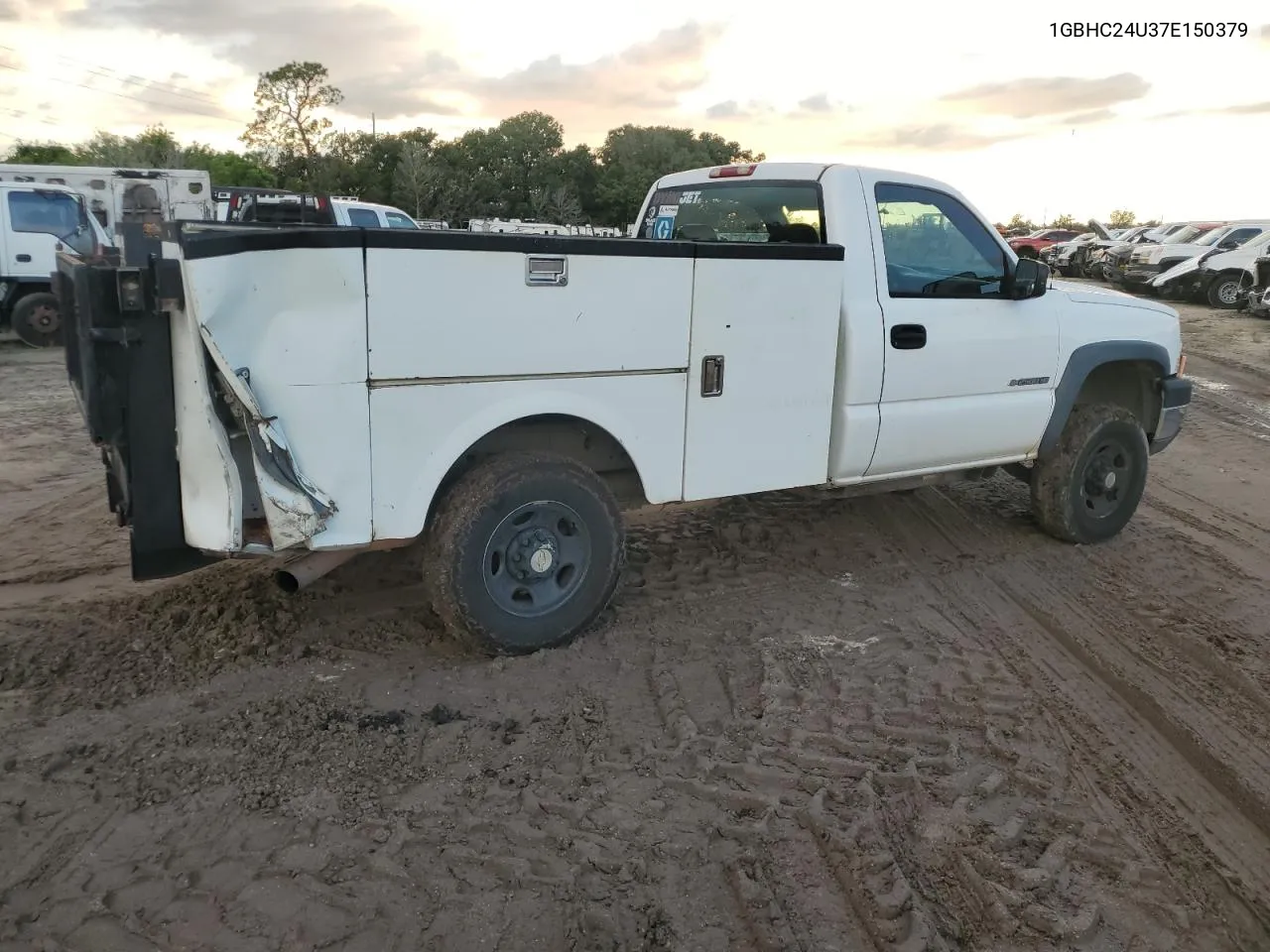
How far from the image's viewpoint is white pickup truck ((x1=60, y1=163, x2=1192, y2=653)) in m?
3.48

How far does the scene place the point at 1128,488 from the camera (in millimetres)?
6246

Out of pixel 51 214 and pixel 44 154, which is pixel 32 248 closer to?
pixel 51 214

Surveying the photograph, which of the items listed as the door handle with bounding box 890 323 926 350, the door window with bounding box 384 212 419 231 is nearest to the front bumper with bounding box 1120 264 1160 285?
the door window with bounding box 384 212 419 231

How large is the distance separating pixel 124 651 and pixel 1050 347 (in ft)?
16.6

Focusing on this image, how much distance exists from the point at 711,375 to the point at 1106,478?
3.16m

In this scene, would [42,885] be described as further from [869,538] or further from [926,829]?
[869,538]

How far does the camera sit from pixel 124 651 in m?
4.23

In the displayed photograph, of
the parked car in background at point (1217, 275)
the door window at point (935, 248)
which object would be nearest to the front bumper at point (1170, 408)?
the door window at point (935, 248)

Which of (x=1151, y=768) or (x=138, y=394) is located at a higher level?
(x=138, y=394)

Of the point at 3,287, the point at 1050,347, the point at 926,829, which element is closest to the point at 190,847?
the point at 926,829

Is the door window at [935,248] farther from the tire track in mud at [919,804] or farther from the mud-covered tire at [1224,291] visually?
the mud-covered tire at [1224,291]

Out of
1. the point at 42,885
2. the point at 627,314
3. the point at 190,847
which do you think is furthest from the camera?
the point at 627,314

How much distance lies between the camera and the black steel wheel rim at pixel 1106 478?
6.09 m

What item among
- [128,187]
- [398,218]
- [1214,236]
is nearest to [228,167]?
[128,187]
